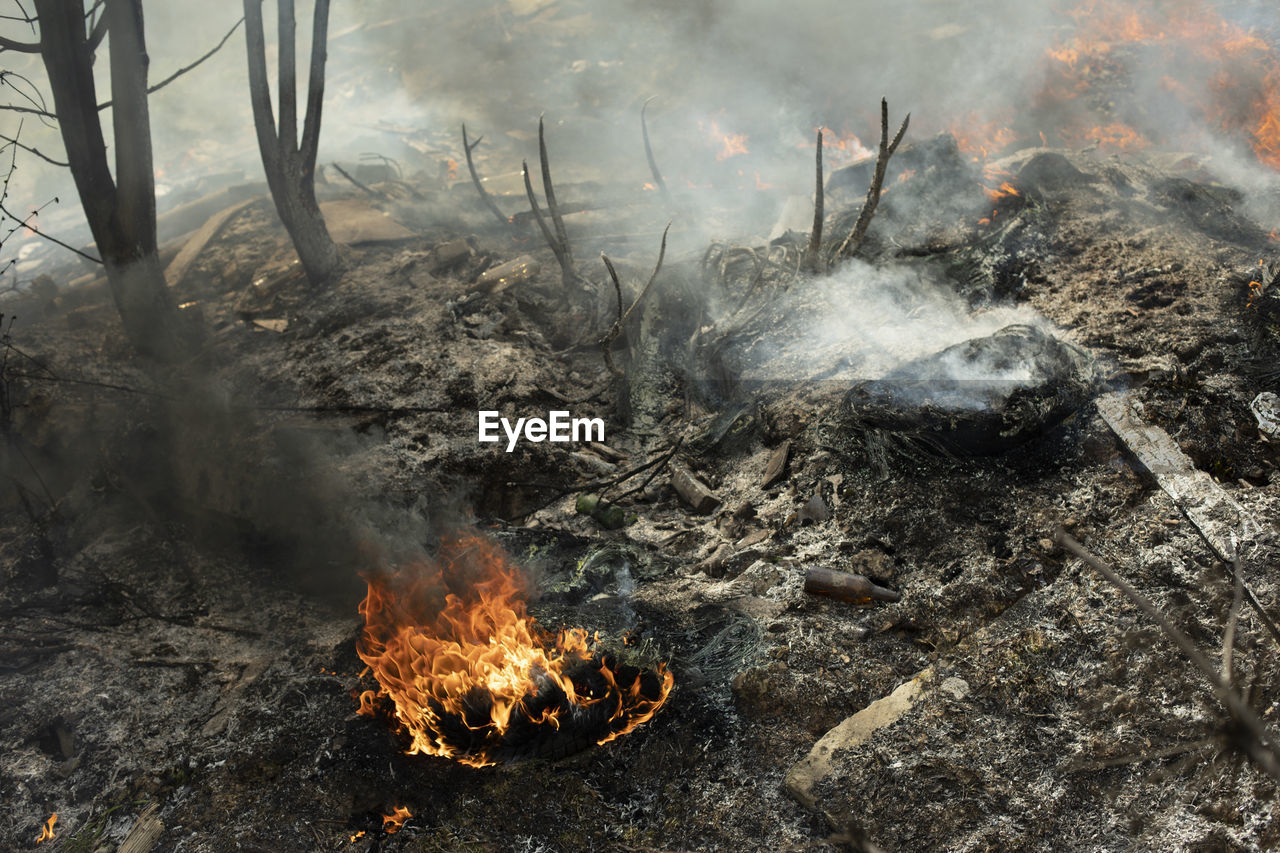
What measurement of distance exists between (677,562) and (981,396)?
92.2 inches

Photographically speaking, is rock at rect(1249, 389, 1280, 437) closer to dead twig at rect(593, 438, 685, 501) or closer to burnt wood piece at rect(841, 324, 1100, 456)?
burnt wood piece at rect(841, 324, 1100, 456)

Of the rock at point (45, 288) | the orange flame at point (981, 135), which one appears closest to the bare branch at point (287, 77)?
the rock at point (45, 288)

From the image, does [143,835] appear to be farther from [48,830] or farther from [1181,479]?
[1181,479]

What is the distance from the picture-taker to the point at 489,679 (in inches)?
138

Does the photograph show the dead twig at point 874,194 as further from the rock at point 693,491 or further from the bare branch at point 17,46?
the bare branch at point 17,46

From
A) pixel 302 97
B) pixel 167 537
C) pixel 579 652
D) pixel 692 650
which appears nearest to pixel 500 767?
pixel 579 652

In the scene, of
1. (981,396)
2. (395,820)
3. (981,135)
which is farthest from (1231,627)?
(981,135)

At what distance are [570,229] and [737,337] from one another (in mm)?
4156

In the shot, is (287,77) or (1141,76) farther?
(1141,76)

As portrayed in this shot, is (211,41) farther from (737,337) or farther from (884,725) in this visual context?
(884,725)

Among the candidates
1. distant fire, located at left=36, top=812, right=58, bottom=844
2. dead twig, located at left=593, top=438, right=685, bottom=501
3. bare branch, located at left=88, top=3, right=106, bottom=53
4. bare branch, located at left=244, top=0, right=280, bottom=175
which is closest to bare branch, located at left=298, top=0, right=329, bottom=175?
bare branch, located at left=244, top=0, right=280, bottom=175

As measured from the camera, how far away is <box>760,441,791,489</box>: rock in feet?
16.5

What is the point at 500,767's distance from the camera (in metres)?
3.34

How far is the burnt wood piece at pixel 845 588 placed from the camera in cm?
389
